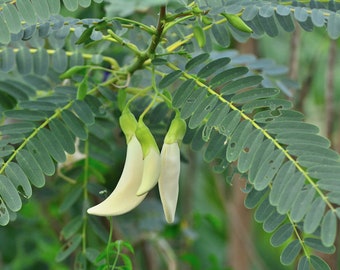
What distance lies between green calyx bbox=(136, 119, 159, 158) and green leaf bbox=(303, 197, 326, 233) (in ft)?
0.66

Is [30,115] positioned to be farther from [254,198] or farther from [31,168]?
[254,198]

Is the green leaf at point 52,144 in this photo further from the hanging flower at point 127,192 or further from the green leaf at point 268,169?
the green leaf at point 268,169

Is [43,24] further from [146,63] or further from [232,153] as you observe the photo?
[232,153]

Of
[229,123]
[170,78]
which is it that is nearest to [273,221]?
[229,123]

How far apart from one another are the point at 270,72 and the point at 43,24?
17.7 inches

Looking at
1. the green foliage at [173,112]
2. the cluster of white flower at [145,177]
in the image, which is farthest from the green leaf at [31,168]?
the cluster of white flower at [145,177]

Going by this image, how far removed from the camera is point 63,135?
96cm

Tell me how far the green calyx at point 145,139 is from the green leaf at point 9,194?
0.15 m

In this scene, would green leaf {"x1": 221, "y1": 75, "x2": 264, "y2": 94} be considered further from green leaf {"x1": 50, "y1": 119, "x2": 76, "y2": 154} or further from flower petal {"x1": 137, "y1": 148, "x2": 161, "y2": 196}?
green leaf {"x1": 50, "y1": 119, "x2": 76, "y2": 154}

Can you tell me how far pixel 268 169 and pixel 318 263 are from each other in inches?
4.4

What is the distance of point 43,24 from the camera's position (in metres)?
0.96

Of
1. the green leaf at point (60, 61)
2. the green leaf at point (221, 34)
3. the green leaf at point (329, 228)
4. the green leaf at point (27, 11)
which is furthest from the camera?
the green leaf at point (60, 61)

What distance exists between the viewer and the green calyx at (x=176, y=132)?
2.78 ft

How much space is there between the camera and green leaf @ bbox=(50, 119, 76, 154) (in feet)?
3.12
